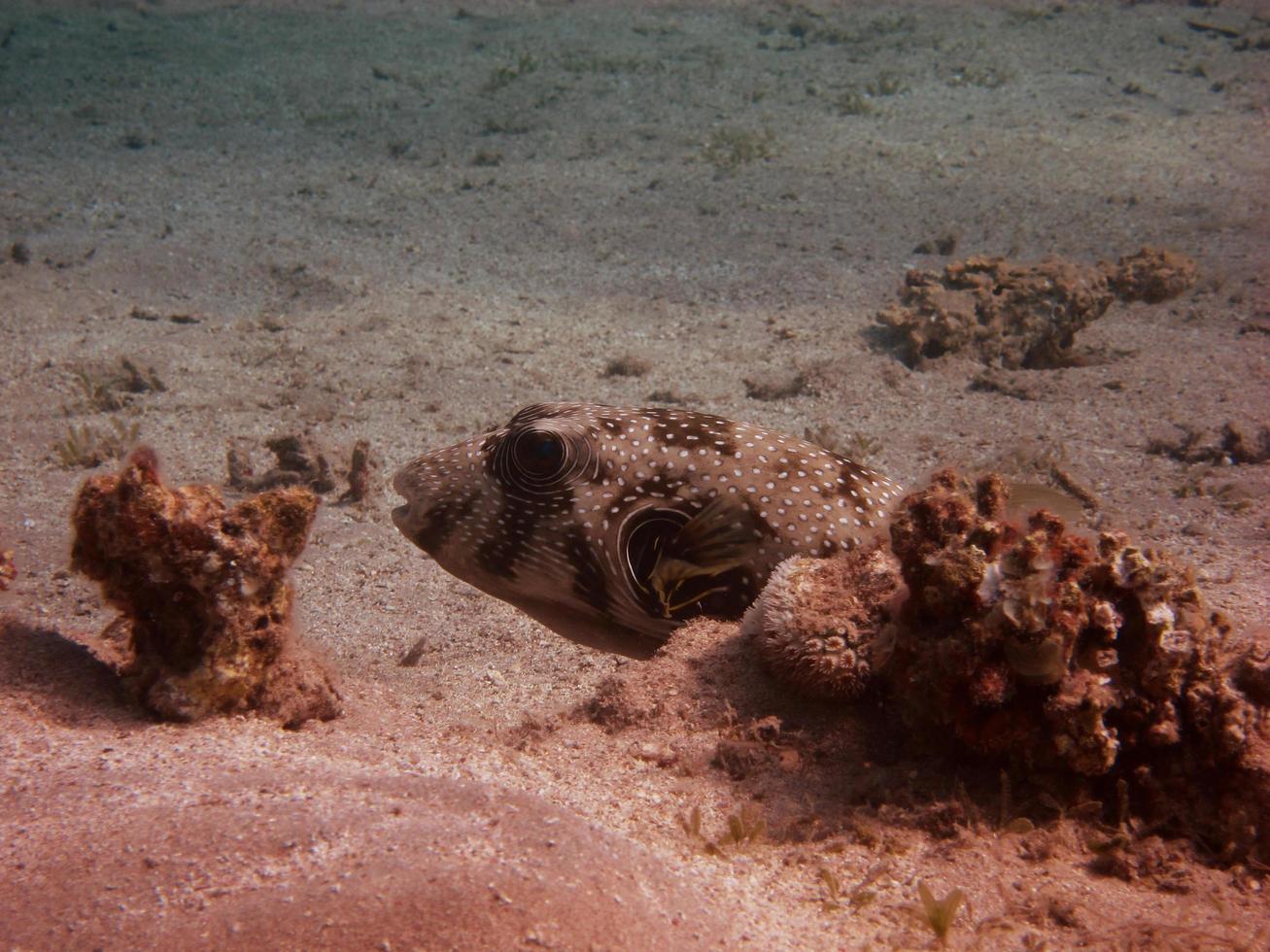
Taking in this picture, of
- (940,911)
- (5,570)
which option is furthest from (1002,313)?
(5,570)

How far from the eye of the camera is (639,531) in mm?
3758

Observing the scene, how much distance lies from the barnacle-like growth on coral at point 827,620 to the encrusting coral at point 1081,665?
26 centimetres

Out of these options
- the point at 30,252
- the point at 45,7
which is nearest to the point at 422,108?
the point at 30,252

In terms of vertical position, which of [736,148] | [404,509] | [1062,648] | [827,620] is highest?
[736,148]

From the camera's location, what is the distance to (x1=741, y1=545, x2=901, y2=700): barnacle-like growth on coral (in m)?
2.93

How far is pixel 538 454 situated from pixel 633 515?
1.80ft

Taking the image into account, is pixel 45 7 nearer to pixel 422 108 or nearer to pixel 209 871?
pixel 422 108

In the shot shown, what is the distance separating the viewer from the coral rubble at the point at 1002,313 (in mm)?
9117

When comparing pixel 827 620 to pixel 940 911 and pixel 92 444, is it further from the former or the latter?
pixel 92 444

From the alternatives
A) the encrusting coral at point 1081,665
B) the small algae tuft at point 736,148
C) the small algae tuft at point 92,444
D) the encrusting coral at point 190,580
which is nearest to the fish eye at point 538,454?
the encrusting coral at point 190,580

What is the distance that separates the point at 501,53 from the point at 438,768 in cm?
2181

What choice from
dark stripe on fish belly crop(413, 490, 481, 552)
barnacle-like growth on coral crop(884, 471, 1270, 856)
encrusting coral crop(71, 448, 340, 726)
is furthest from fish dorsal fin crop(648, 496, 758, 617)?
encrusting coral crop(71, 448, 340, 726)

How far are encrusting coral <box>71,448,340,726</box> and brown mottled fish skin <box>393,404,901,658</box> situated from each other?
1039 mm

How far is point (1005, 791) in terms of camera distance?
2.48 m
